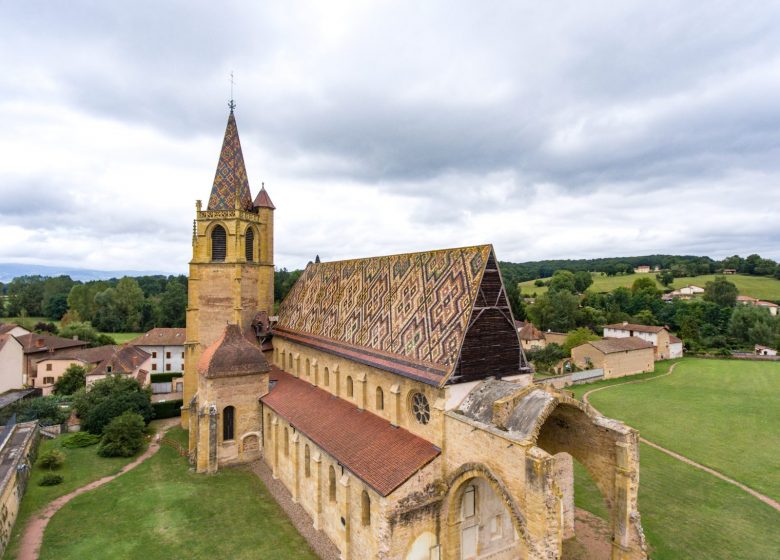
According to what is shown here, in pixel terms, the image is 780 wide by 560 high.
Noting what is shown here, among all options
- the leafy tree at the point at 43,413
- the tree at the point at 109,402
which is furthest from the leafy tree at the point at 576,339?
the leafy tree at the point at 43,413

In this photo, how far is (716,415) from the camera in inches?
1528

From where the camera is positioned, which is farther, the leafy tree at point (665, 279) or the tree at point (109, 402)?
the leafy tree at point (665, 279)

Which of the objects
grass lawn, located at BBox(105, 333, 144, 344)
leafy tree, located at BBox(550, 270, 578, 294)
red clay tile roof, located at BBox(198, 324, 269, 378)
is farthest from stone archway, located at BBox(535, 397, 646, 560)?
leafy tree, located at BBox(550, 270, 578, 294)

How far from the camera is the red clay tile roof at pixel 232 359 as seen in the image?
84.7 ft

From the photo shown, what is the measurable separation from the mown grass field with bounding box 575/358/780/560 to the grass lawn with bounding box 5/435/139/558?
2855 centimetres

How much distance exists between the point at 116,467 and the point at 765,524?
37276 millimetres

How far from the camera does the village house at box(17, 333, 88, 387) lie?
4869 centimetres

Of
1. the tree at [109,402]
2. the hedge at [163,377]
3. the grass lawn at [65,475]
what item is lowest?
the grass lawn at [65,475]

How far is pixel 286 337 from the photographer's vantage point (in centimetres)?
3041

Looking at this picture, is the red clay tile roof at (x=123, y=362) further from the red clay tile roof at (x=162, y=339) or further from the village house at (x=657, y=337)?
the village house at (x=657, y=337)

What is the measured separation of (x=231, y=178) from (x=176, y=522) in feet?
79.4

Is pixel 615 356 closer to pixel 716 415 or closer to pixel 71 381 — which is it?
pixel 716 415

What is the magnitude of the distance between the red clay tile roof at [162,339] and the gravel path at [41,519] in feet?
107

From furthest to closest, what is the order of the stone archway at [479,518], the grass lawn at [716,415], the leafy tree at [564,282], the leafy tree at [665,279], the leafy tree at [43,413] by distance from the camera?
the leafy tree at [665,279] < the leafy tree at [564,282] < the leafy tree at [43,413] < the grass lawn at [716,415] < the stone archway at [479,518]
